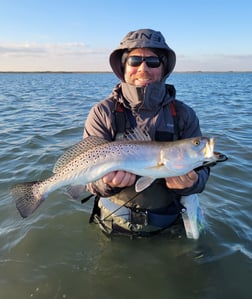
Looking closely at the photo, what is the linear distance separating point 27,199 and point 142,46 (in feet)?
8.16

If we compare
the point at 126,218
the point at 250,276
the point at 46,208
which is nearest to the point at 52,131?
the point at 46,208

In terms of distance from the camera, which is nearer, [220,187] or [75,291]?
[75,291]

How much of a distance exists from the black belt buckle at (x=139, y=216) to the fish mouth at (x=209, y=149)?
1559 millimetres

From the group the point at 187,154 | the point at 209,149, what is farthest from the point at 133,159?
the point at 209,149

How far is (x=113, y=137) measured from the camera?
15.0 ft

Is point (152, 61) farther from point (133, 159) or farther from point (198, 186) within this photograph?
point (198, 186)

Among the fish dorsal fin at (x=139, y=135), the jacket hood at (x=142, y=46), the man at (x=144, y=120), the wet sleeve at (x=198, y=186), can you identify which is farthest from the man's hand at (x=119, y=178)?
the jacket hood at (x=142, y=46)

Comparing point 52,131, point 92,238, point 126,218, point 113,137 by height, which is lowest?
point 52,131

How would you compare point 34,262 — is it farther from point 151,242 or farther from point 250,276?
point 250,276

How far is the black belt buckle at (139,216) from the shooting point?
479 cm

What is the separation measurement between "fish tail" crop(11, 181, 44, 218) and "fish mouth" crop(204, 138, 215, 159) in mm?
2060

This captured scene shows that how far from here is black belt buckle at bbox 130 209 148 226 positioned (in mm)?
4793

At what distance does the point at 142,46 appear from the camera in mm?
4617

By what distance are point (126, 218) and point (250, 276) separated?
191 cm
